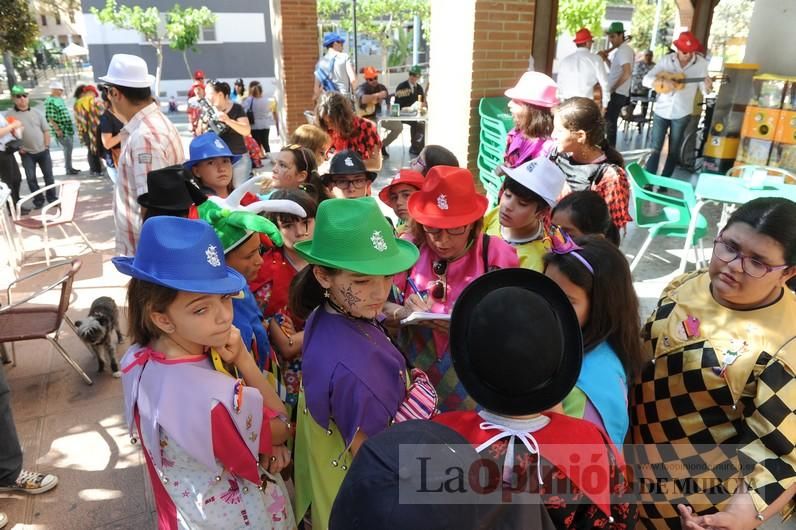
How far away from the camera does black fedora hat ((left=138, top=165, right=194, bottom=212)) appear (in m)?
2.63

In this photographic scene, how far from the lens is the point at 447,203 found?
2.39 meters

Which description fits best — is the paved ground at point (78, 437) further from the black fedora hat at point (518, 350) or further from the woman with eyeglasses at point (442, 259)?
the black fedora hat at point (518, 350)

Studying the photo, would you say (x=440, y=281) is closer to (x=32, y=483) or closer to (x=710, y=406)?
(x=710, y=406)

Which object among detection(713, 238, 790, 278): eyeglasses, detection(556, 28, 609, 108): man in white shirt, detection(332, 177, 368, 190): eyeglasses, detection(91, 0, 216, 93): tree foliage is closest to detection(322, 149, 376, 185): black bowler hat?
detection(332, 177, 368, 190): eyeglasses

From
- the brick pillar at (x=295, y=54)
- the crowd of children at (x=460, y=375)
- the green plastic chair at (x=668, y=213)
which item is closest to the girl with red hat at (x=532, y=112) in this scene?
the green plastic chair at (x=668, y=213)

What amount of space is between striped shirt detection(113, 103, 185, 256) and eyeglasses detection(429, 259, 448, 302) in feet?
7.09

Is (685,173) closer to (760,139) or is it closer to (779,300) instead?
(760,139)

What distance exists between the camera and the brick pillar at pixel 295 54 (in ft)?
33.7

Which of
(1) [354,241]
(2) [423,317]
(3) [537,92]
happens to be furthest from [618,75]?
(1) [354,241]

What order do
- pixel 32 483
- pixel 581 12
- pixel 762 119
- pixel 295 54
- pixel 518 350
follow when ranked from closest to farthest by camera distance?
pixel 518 350 → pixel 32 483 → pixel 762 119 → pixel 295 54 → pixel 581 12

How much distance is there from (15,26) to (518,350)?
17512 mm

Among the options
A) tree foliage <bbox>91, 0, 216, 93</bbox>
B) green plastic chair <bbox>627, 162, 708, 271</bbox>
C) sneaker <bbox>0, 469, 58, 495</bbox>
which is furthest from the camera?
tree foliage <bbox>91, 0, 216, 93</bbox>

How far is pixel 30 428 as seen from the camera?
3520 mm

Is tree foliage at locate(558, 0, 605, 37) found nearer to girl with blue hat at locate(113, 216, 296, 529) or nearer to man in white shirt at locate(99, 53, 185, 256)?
man in white shirt at locate(99, 53, 185, 256)
